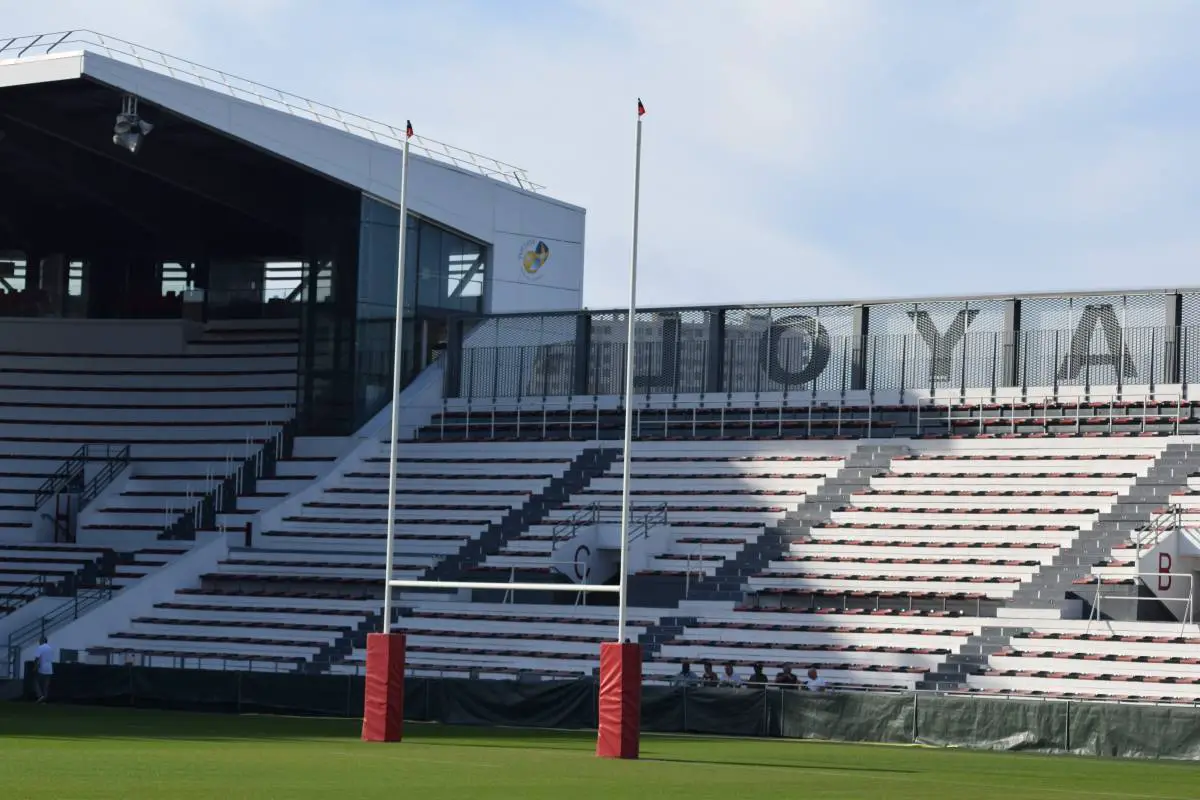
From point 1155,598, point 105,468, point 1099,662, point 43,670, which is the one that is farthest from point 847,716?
point 105,468

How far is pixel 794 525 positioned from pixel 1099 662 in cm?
742

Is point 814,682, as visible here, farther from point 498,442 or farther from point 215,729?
point 498,442

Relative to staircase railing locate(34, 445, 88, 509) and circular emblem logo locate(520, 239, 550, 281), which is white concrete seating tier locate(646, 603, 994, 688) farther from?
staircase railing locate(34, 445, 88, 509)

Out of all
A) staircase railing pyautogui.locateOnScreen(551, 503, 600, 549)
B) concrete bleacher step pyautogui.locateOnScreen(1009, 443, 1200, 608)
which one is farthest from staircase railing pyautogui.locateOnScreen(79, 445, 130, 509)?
concrete bleacher step pyautogui.locateOnScreen(1009, 443, 1200, 608)

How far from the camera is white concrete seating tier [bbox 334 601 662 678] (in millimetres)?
30500

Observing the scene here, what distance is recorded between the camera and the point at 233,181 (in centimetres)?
3994

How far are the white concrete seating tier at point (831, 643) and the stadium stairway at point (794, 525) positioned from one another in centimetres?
92

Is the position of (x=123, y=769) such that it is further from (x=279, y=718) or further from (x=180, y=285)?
(x=180, y=285)

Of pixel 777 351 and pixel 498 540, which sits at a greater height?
pixel 777 351

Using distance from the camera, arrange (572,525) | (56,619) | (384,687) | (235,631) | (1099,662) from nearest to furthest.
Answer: (384,687)
(1099,662)
(235,631)
(572,525)
(56,619)

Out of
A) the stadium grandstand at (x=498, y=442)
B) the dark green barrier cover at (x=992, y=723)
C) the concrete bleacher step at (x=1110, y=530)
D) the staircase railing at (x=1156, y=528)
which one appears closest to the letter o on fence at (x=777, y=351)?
the stadium grandstand at (x=498, y=442)

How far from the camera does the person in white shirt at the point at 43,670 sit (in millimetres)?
31344

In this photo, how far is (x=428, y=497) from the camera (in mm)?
37750

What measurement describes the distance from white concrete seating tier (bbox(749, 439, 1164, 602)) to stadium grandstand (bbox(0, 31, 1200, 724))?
0.21 ft
